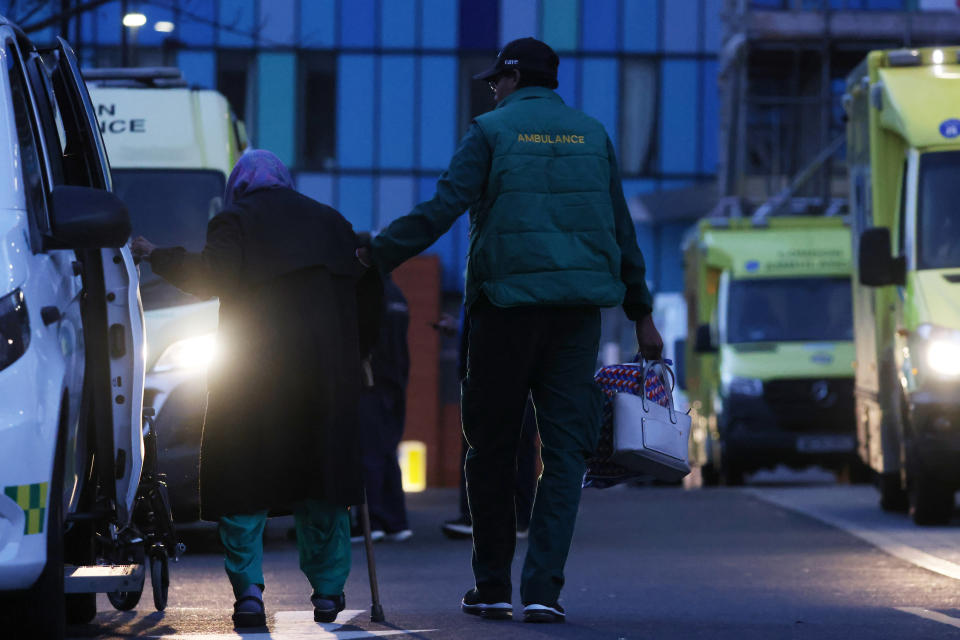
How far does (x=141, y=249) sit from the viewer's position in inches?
295

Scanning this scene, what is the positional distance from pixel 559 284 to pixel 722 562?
3.98m

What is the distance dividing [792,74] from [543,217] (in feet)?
107

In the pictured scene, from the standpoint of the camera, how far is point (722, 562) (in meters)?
10.7

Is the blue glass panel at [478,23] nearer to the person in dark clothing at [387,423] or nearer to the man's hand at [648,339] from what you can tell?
the person in dark clothing at [387,423]

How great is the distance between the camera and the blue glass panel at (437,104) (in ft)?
133

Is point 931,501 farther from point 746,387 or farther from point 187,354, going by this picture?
point 746,387

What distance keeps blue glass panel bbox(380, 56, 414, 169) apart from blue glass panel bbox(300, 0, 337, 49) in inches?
44.5

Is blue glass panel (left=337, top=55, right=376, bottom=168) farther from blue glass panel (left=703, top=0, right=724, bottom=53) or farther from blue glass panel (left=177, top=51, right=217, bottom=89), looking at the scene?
blue glass panel (left=703, top=0, right=724, bottom=53)

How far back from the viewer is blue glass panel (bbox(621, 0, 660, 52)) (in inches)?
1602

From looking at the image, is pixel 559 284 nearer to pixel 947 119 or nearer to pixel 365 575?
pixel 365 575

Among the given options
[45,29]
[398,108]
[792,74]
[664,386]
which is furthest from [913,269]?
[398,108]

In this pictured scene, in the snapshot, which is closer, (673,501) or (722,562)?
(722,562)

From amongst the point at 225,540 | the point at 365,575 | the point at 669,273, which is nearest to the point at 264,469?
the point at 225,540

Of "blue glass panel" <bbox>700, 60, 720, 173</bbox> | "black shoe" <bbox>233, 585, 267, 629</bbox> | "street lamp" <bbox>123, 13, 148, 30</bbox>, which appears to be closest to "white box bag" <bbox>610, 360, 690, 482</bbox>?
"black shoe" <bbox>233, 585, 267, 629</bbox>
